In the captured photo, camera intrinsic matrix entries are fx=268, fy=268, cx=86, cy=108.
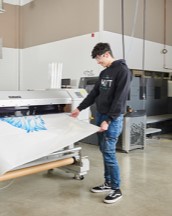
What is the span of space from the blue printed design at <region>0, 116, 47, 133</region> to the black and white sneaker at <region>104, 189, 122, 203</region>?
845mm

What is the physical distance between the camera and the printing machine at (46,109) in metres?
2.39

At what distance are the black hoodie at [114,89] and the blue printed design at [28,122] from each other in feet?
1.85

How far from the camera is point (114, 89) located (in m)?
2.37

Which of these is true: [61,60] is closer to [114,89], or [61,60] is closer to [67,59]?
[67,59]

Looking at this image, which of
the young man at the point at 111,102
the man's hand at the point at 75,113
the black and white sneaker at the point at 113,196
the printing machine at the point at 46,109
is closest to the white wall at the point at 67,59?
the printing machine at the point at 46,109

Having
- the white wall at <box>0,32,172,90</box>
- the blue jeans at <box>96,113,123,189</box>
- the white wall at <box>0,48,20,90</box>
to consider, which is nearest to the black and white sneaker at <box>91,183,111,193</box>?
the blue jeans at <box>96,113,123,189</box>

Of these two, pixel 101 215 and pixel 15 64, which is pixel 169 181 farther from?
pixel 15 64

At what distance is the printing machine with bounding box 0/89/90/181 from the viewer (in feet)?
7.84

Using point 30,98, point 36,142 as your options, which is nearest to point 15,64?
point 30,98

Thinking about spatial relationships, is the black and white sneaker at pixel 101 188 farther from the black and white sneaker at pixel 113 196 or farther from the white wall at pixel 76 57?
the white wall at pixel 76 57

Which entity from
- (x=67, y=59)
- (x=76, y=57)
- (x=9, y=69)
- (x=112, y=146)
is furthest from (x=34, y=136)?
(x=9, y=69)

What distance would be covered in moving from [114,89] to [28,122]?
A: 2.71ft

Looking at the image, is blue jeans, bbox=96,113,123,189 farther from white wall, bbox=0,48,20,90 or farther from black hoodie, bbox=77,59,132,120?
white wall, bbox=0,48,20,90

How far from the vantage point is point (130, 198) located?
98.9 inches
